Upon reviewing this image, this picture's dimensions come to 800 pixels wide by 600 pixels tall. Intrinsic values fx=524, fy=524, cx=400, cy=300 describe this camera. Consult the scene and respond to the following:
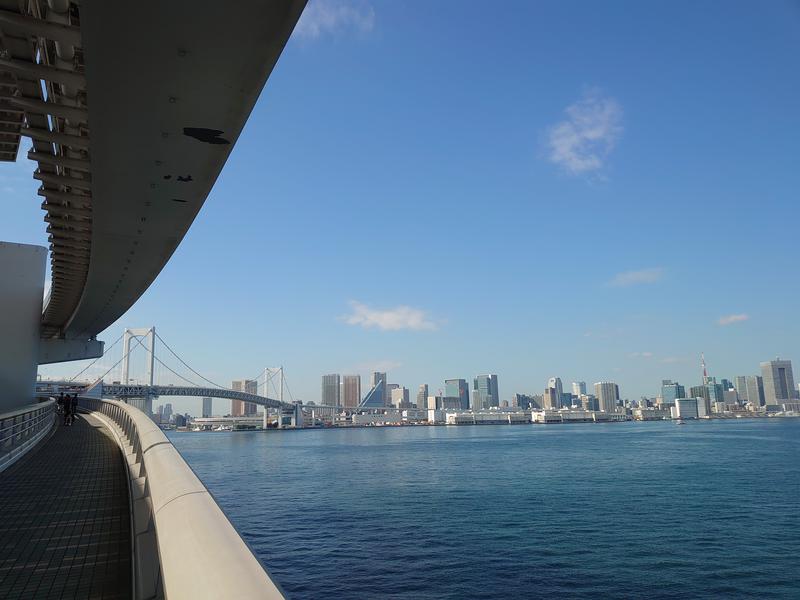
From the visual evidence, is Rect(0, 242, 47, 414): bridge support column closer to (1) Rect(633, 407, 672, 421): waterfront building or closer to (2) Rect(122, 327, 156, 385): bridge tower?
(2) Rect(122, 327, 156, 385): bridge tower

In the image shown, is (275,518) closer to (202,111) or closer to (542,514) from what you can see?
(542,514)

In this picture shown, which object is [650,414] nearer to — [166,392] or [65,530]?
[166,392]

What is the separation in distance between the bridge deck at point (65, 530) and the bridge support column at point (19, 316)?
7.85 metres

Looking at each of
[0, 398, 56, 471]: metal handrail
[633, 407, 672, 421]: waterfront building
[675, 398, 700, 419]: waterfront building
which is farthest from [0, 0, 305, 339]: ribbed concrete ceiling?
[633, 407, 672, 421]: waterfront building

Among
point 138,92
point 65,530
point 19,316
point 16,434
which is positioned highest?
point 138,92

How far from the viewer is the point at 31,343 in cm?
1641

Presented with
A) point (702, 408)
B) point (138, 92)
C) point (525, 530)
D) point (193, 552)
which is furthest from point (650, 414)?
point (193, 552)

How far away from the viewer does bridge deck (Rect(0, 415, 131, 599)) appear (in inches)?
136

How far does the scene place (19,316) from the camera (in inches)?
601

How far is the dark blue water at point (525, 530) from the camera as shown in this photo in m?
13.8

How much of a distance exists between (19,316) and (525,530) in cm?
1785

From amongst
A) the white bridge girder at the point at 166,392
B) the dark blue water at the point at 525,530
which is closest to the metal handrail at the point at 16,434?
the dark blue water at the point at 525,530

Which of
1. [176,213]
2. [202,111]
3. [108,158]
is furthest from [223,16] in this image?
[176,213]

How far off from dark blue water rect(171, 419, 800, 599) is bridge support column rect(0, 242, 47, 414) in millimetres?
8935
